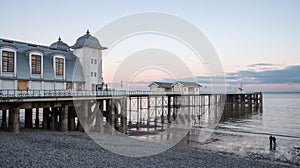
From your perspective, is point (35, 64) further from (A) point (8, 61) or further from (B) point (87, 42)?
(B) point (87, 42)

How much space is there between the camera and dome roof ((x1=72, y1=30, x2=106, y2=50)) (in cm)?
2518

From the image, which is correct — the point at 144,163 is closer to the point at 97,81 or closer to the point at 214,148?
the point at 214,148

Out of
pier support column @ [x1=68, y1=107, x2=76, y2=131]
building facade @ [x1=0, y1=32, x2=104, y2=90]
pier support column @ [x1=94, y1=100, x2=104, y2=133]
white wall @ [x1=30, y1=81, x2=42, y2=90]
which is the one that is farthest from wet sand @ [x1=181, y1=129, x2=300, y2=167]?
A: white wall @ [x1=30, y1=81, x2=42, y2=90]

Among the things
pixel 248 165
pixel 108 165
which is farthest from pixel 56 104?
pixel 248 165

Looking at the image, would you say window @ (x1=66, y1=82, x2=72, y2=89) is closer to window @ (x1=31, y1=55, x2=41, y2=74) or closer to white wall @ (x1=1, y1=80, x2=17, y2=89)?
window @ (x1=31, y1=55, x2=41, y2=74)

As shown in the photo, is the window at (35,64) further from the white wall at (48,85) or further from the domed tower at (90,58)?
the domed tower at (90,58)

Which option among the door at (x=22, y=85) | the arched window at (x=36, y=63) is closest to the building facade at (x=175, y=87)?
the arched window at (x=36, y=63)

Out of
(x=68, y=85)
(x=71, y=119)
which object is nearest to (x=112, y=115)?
(x=71, y=119)

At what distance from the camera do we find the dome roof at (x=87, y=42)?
2518cm

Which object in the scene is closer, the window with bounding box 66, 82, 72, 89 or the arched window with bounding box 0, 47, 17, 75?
the arched window with bounding box 0, 47, 17, 75

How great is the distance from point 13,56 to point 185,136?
16162 millimetres

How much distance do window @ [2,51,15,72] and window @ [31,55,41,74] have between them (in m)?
1.61

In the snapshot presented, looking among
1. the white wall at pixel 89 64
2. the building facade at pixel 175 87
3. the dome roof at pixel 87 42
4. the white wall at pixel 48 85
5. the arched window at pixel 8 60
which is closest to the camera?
the arched window at pixel 8 60

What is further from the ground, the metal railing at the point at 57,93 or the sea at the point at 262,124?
the metal railing at the point at 57,93
